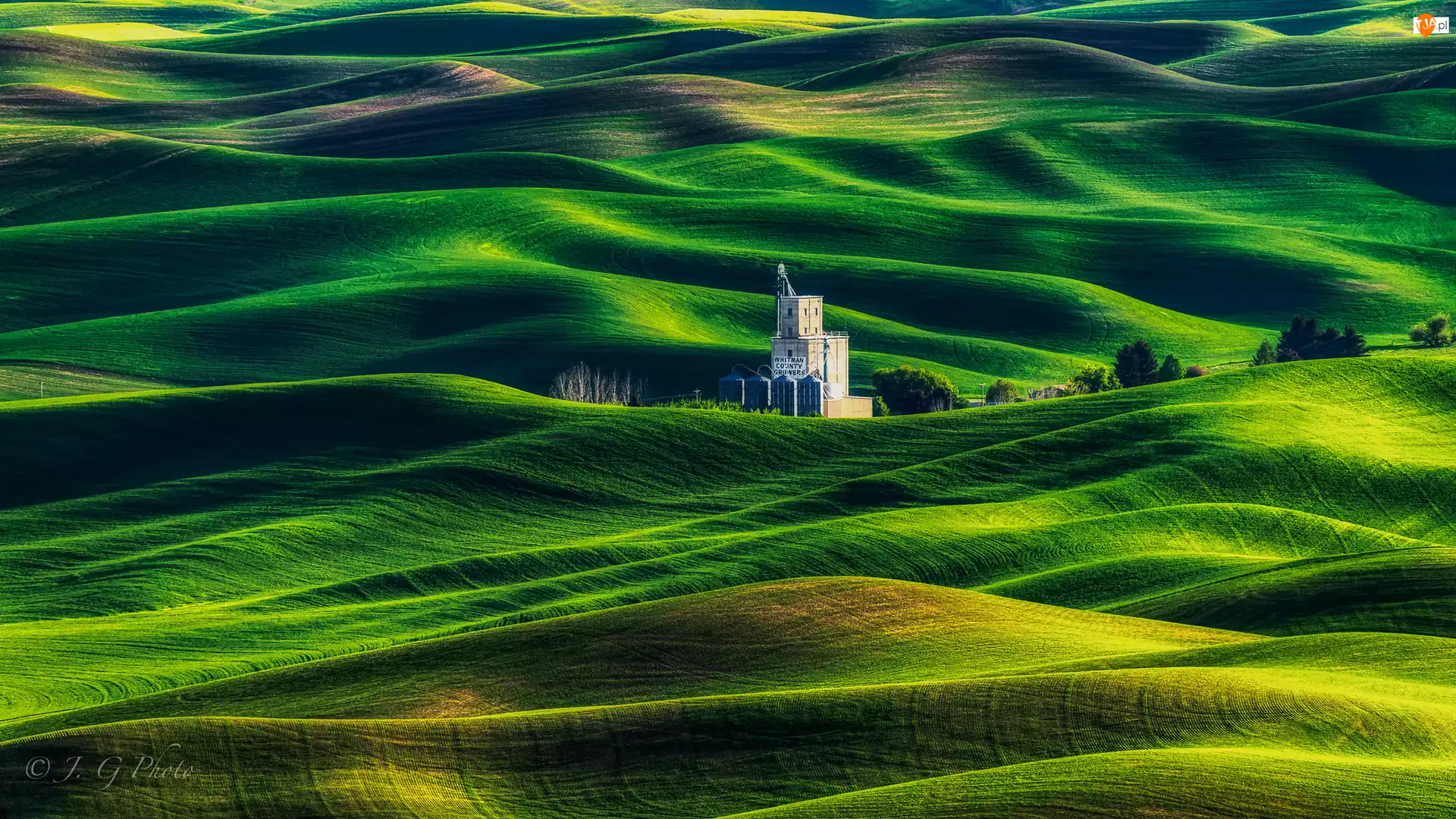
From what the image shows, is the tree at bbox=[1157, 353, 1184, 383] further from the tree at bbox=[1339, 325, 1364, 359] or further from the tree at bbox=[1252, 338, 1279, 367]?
the tree at bbox=[1339, 325, 1364, 359]

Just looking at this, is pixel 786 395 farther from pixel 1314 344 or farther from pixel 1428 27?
pixel 1428 27

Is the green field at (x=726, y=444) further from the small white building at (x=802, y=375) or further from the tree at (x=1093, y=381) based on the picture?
the tree at (x=1093, y=381)

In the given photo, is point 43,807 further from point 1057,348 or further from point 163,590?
point 1057,348

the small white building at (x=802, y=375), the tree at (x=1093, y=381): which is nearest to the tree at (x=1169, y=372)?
the tree at (x=1093, y=381)

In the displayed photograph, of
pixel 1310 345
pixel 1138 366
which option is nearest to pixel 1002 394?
pixel 1138 366

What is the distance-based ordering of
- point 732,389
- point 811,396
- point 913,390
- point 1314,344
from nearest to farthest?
point 811,396
point 732,389
point 913,390
point 1314,344

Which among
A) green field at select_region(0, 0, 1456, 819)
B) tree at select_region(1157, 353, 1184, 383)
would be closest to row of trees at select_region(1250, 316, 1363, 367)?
tree at select_region(1157, 353, 1184, 383)

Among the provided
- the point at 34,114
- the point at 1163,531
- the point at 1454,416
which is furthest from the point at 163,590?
the point at 34,114
